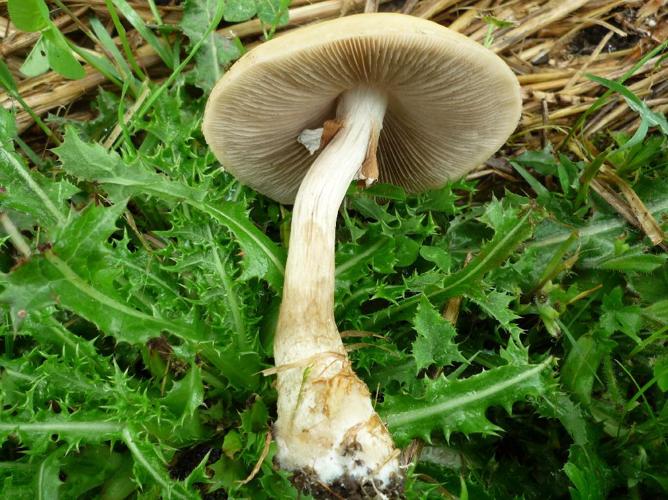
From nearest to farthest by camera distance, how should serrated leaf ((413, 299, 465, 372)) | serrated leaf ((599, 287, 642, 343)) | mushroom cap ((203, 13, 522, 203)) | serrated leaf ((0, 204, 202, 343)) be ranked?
serrated leaf ((0, 204, 202, 343)) < mushroom cap ((203, 13, 522, 203)) < serrated leaf ((413, 299, 465, 372)) < serrated leaf ((599, 287, 642, 343))

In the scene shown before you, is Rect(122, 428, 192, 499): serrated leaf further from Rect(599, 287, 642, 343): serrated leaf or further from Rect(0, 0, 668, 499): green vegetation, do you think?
Rect(599, 287, 642, 343): serrated leaf

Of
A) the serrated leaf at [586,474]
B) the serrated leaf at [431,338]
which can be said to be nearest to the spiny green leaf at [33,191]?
the serrated leaf at [431,338]

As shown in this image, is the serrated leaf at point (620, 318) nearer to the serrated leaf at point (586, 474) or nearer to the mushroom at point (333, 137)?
the serrated leaf at point (586, 474)

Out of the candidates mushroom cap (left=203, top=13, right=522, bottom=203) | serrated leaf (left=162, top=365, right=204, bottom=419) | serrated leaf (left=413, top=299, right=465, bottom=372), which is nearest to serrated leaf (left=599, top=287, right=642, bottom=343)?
serrated leaf (left=413, top=299, right=465, bottom=372)

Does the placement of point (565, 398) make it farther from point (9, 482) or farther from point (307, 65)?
point (9, 482)

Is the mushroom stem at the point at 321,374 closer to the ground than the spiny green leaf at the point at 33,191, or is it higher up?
closer to the ground

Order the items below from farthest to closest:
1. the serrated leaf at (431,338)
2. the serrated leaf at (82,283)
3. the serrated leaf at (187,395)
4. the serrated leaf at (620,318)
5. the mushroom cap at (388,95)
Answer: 1. the serrated leaf at (620,318)
2. the serrated leaf at (431,338)
3. the serrated leaf at (187,395)
4. the mushroom cap at (388,95)
5. the serrated leaf at (82,283)

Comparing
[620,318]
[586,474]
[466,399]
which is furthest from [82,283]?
[620,318]

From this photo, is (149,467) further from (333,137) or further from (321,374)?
(333,137)
